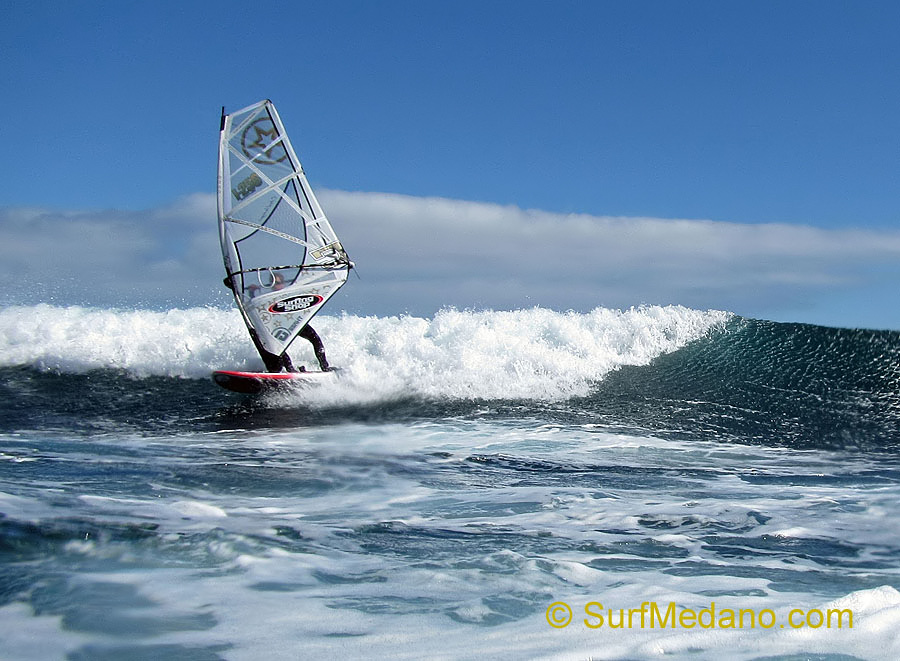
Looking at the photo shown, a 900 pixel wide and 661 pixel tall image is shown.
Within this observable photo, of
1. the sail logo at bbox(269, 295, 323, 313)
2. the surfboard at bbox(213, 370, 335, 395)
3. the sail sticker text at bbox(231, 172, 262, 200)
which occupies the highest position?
the sail sticker text at bbox(231, 172, 262, 200)

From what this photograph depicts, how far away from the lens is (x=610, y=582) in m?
3.60

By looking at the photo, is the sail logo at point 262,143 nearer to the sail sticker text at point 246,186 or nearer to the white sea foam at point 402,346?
the sail sticker text at point 246,186

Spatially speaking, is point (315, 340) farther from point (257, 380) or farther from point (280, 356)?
point (257, 380)

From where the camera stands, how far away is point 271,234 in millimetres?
10000

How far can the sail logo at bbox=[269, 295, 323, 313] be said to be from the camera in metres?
9.93

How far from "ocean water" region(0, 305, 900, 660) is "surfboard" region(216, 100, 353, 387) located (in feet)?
3.56

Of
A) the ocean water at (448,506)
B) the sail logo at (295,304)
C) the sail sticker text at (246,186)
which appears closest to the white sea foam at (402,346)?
the ocean water at (448,506)

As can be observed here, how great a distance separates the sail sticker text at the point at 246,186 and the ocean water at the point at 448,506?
2.73 metres

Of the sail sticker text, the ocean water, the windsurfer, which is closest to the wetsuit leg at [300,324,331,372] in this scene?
the windsurfer

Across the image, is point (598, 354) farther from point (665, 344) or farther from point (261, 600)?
point (261, 600)

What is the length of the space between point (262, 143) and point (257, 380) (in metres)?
3.20

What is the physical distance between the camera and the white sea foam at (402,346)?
11336mm

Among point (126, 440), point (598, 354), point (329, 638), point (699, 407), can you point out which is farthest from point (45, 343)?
point (329, 638)

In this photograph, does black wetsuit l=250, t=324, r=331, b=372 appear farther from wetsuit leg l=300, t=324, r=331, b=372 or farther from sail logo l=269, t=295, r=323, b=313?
sail logo l=269, t=295, r=323, b=313
